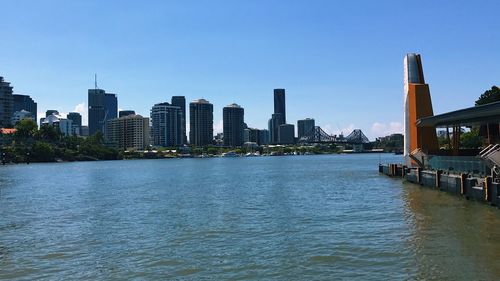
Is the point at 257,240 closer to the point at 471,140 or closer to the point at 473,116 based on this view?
the point at 473,116

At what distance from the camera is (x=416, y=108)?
70.6 m

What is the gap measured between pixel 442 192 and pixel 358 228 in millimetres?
22442

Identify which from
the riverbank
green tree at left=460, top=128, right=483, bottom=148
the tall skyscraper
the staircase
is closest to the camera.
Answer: the riverbank

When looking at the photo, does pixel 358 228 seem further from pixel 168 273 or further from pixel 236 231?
pixel 168 273

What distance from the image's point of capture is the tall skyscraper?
70125mm

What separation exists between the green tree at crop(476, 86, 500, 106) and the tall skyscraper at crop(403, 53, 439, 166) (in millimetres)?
35272

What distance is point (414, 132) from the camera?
71062 mm

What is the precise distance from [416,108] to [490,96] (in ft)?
138

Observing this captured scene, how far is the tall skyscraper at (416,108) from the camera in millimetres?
70125

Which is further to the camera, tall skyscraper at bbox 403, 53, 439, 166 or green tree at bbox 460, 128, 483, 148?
green tree at bbox 460, 128, 483, 148

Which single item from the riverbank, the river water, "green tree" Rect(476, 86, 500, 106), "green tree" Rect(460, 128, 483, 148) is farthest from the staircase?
"green tree" Rect(460, 128, 483, 148)

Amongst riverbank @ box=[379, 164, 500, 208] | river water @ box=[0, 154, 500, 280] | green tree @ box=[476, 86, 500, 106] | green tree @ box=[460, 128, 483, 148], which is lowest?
river water @ box=[0, 154, 500, 280]

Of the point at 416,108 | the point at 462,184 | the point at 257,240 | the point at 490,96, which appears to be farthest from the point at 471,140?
the point at 257,240

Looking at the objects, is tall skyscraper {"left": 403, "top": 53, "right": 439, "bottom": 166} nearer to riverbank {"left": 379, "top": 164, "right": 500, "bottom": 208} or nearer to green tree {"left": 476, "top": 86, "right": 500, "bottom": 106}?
riverbank {"left": 379, "top": 164, "right": 500, "bottom": 208}
